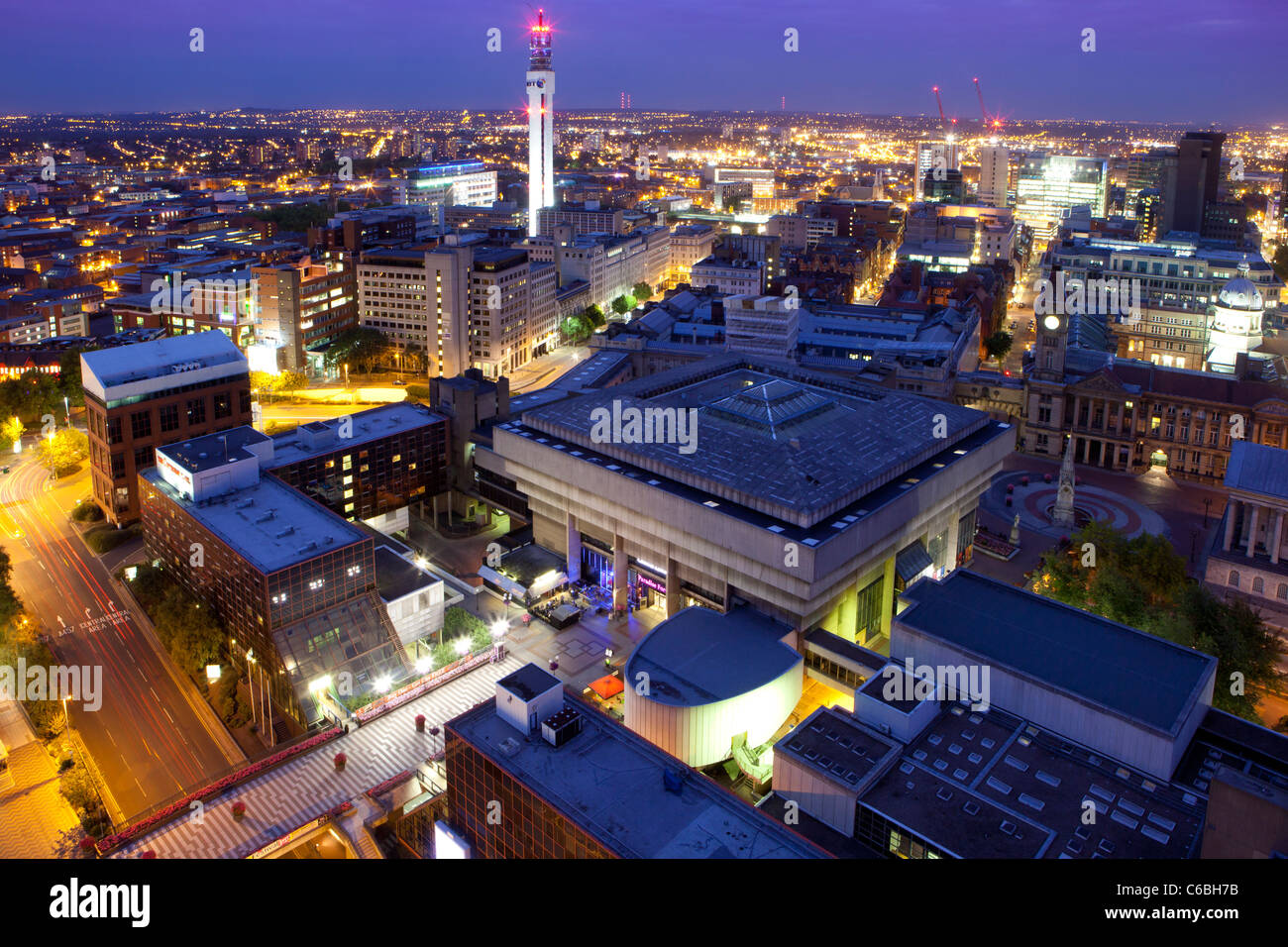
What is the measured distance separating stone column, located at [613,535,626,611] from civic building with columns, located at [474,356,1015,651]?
0.09 metres

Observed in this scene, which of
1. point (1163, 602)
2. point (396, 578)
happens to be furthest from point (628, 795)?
point (1163, 602)

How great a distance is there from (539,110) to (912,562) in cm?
14118

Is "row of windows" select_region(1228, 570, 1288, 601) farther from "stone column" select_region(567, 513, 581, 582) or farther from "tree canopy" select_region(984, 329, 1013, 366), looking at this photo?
"tree canopy" select_region(984, 329, 1013, 366)

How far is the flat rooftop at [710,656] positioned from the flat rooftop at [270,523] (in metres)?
17.5

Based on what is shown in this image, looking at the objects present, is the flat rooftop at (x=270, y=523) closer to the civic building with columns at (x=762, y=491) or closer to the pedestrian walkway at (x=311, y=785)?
the pedestrian walkway at (x=311, y=785)

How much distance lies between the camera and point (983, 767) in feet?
122

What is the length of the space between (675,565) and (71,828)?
104ft

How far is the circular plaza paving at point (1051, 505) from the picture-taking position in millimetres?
71625

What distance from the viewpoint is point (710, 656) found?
157ft

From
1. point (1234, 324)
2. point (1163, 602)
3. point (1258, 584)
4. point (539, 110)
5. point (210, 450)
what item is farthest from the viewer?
point (539, 110)

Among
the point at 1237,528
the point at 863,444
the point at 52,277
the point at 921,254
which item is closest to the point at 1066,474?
the point at 1237,528

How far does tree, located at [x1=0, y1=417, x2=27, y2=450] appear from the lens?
87188 millimetres

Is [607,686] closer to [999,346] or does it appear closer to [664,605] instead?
[664,605]
